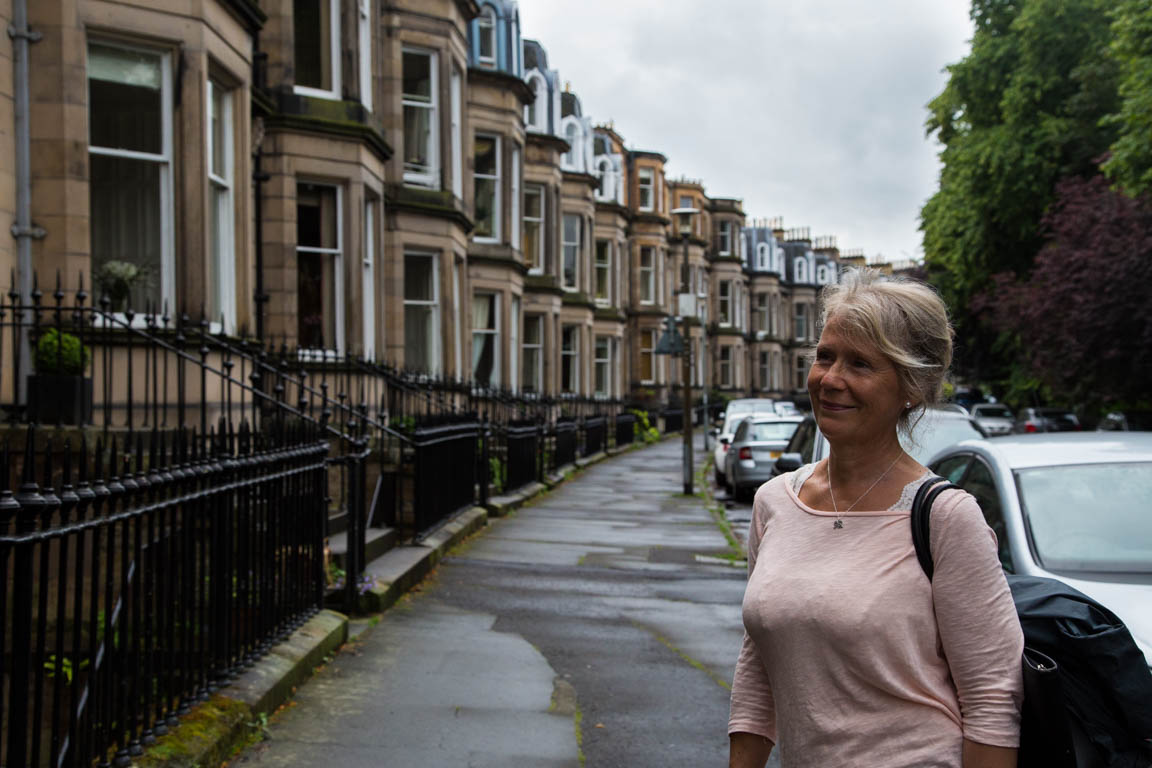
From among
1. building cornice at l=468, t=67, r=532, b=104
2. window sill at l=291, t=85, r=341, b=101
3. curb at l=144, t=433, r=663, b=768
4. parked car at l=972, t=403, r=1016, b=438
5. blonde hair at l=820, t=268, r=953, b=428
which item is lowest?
curb at l=144, t=433, r=663, b=768

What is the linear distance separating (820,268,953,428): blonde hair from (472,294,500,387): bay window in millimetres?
23578

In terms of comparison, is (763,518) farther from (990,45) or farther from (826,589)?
(990,45)

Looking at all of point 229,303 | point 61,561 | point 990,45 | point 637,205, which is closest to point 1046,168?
point 990,45

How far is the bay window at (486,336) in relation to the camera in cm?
2644

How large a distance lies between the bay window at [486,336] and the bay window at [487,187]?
1.36 meters

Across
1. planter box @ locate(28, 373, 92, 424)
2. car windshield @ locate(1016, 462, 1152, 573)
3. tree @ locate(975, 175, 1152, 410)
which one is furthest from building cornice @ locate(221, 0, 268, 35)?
tree @ locate(975, 175, 1152, 410)

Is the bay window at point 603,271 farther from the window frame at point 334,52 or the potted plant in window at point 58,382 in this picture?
the potted plant in window at point 58,382

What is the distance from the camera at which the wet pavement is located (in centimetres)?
599

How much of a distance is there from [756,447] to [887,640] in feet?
61.0

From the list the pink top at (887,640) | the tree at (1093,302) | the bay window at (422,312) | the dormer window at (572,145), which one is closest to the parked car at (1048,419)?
the tree at (1093,302)

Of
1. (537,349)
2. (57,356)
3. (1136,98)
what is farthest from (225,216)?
(537,349)

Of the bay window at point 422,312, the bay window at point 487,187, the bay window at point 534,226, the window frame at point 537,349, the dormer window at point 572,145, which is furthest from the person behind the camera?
the dormer window at point 572,145

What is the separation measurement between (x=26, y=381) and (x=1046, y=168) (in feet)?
98.6

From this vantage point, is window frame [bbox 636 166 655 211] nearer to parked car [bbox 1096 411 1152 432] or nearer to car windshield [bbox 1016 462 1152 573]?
parked car [bbox 1096 411 1152 432]
